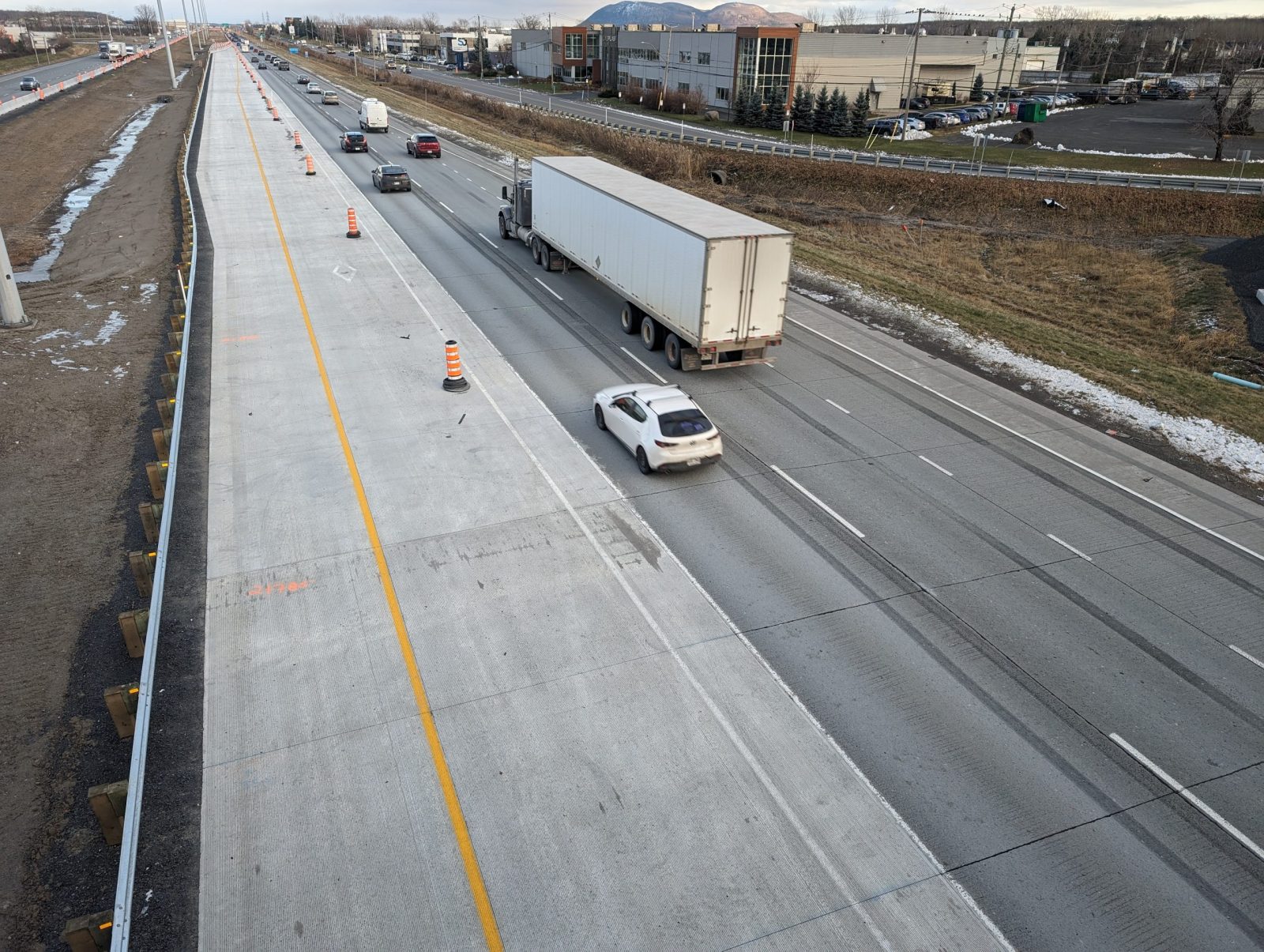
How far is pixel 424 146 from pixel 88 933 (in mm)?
54158

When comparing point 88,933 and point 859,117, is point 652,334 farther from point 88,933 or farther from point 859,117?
point 859,117

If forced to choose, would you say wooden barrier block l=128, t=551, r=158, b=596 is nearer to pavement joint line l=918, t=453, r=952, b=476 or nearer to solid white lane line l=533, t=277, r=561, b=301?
pavement joint line l=918, t=453, r=952, b=476

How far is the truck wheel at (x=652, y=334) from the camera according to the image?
22.5 metres

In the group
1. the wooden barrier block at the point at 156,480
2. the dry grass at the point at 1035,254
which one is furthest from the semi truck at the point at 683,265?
the wooden barrier block at the point at 156,480

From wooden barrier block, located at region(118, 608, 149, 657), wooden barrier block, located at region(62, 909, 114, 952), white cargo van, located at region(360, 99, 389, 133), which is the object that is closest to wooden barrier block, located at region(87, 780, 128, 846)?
wooden barrier block, located at region(62, 909, 114, 952)

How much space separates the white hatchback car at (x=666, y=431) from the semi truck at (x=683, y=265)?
371cm

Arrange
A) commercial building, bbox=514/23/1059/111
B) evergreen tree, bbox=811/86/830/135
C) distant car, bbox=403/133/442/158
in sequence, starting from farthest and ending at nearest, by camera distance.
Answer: commercial building, bbox=514/23/1059/111
evergreen tree, bbox=811/86/830/135
distant car, bbox=403/133/442/158

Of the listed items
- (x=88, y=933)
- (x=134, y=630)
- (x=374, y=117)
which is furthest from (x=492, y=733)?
(x=374, y=117)

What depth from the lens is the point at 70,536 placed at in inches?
562

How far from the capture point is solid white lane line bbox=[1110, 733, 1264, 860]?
913 centimetres

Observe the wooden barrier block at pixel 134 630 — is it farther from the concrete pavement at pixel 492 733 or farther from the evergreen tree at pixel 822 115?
the evergreen tree at pixel 822 115

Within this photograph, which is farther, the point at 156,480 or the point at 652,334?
the point at 652,334

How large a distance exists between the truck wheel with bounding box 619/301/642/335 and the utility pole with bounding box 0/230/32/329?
1765cm

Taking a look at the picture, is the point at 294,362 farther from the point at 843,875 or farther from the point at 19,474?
the point at 843,875
